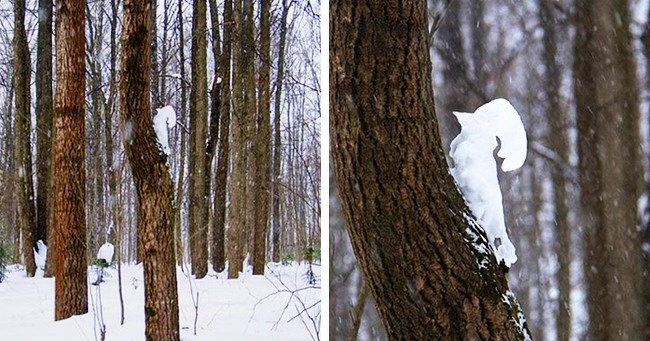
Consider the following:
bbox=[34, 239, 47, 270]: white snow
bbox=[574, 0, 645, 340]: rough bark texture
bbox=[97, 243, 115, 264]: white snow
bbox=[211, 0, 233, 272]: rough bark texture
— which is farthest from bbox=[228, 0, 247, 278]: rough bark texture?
bbox=[574, 0, 645, 340]: rough bark texture

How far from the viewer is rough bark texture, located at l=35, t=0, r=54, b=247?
621cm

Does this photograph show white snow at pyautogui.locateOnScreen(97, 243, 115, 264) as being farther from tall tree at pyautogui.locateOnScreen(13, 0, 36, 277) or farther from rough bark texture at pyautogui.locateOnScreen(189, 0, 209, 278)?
tall tree at pyautogui.locateOnScreen(13, 0, 36, 277)

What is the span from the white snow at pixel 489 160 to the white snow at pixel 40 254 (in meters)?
5.64

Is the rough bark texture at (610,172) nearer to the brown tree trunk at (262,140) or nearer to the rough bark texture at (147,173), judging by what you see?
the rough bark texture at (147,173)

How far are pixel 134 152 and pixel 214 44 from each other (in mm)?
3170

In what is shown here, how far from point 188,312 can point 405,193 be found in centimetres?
343

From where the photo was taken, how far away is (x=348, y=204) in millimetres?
1062

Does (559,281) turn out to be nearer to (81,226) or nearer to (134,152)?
(134,152)

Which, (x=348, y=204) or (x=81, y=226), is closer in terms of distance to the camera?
(x=348, y=204)

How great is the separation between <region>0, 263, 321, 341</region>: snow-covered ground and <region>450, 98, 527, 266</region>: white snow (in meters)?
1.67

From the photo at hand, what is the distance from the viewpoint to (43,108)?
20.4ft

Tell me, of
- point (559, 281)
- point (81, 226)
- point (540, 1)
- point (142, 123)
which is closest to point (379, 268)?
point (142, 123)

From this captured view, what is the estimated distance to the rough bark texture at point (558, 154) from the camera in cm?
271

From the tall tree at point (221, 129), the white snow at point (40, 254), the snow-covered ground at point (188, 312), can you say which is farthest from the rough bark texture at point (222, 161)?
the white snow at point (40, 254)
